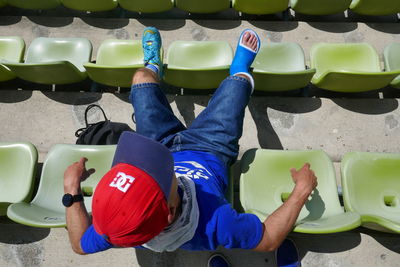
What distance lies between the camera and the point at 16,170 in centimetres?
253

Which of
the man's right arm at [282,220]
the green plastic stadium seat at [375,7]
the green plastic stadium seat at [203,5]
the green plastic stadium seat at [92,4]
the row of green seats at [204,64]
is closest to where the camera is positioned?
the man's right arm at [282,220]

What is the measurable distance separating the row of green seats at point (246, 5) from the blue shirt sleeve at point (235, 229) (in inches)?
109

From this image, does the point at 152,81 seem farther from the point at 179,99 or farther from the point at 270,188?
the point at 270,188

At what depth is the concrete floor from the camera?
2.39 metres

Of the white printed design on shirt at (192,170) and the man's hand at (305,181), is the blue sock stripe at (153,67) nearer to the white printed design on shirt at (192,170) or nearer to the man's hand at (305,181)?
the white printed design on shirt at (192,170)

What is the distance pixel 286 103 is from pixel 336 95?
1.88 feet

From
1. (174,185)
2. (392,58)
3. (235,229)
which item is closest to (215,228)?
(235,229)

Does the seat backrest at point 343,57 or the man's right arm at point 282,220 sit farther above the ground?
the seat backrest at point 343,57

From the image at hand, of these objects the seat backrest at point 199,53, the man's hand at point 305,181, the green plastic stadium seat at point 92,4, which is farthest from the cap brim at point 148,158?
the green plastic stadium seat at point 92,4

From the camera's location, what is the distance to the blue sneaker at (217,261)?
7.54ft

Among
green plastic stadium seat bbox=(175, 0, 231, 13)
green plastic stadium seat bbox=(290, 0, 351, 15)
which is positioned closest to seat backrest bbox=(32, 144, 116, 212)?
green plastic stadium seat bbox=(175, 0, 231, 13)

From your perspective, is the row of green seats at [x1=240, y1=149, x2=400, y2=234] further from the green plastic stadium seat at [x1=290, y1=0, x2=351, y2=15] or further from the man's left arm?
the green plastic stadium seat at [x1=290, y1=0, x2=351, y2=15]

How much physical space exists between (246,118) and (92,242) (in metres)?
1.87

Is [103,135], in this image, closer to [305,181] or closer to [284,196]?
[284,196]
